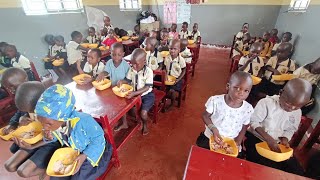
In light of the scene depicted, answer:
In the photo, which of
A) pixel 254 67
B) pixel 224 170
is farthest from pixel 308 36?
pixel 224 170

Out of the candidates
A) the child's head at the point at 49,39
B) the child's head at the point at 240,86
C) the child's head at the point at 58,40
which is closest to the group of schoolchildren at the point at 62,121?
the child's head at the point at 240,86

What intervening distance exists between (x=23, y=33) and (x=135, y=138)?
356cm

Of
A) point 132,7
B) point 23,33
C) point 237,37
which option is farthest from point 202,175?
point 132,7

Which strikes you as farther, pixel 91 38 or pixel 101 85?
pixel 91 38

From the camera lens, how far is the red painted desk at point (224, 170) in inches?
32.0

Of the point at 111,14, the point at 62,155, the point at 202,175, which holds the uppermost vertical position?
the point at 111,14

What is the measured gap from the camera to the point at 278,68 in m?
2.75

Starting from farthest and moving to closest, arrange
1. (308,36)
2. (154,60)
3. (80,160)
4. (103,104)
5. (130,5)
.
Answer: (130,5) < (308,36) < (154,60) < (103,104) < (80,160)

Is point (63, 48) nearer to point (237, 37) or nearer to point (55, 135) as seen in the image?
point (55, 135)

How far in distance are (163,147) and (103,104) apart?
0.98 meters

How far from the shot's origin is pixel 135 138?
229 centimetres

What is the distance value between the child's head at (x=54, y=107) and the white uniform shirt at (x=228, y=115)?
1.04 m

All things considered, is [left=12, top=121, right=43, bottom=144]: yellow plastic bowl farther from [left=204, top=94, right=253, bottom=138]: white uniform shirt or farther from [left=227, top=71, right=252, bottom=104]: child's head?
[left=227, top=71, right=252, bottom=104]: child's head

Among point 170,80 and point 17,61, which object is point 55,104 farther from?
point 17,61
